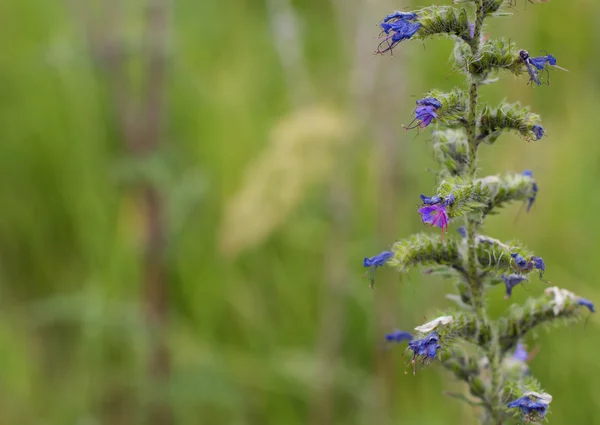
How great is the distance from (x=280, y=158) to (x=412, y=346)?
7.21ft

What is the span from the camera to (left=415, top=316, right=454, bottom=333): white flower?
156 cm

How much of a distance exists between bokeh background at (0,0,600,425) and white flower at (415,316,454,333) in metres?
1.23

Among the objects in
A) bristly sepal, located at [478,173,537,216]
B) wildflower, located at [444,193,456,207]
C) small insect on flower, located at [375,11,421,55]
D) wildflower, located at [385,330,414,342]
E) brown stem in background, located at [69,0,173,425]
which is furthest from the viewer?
brown stem in background, located at [69,0,173,425]

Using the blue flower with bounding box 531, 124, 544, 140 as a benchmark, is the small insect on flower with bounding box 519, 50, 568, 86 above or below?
above

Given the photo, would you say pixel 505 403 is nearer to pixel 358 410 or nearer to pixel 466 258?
pixel 466 258

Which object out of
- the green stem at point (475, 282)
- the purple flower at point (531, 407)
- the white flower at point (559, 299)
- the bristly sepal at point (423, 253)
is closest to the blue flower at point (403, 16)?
the green stem at point (475, 282)

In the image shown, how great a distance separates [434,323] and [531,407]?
0.28 metres

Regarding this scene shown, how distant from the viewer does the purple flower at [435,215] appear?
1493mm

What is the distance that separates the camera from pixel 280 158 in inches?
144

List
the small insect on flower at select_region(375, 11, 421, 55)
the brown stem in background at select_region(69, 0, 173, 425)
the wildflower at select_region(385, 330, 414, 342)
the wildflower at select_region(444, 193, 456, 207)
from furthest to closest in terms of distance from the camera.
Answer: the brown stem in background at select_region(69, 0, 173, 425) → the wildflower at select_region(385, 330, 414, 342) → the small insect on flower at select_region(375, 11, 421, 55) → the wildflower at select_region(444, 193, 456, 207)

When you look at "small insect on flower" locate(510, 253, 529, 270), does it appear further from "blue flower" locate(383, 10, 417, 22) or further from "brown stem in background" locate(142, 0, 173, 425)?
"brown stem in background" locate(142, 0, 173, 425)

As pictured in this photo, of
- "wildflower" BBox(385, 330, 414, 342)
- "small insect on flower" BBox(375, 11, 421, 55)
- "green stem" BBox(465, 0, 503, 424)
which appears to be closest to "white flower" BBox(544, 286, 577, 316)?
"green stem" BBox(465, 0, 503, 424)

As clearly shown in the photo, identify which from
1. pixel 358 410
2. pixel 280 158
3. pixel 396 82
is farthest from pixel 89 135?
pixel 358 410

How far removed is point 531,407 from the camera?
153cm
